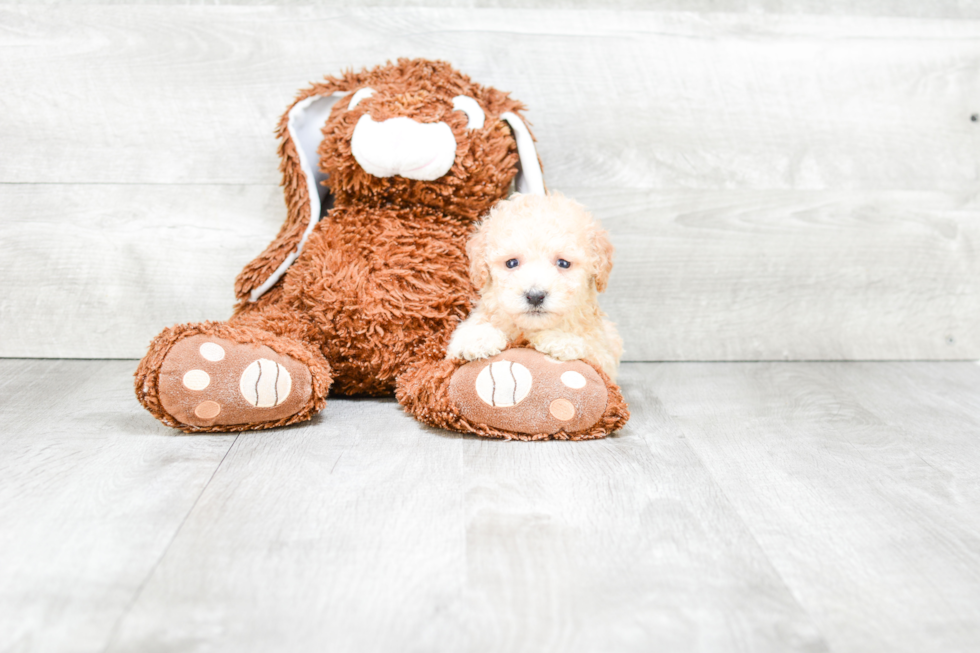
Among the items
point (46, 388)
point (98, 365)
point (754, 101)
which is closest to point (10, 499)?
point (46, 388)

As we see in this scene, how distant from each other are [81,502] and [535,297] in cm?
51

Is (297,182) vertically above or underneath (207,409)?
above

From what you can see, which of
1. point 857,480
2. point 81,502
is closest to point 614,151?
point 857,480

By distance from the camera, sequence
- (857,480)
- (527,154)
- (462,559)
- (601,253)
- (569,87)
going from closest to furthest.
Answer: (462,559), (857,480), (601,253), (527,154), (569,87)

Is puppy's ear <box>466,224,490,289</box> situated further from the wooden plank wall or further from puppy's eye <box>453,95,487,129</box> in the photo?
the wooden plank wall

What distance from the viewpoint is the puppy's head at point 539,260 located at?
0.93m

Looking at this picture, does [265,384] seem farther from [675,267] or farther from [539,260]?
[675,267]

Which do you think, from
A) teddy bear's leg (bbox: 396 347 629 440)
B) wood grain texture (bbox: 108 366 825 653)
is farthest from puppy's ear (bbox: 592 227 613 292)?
wood grain texture (bbox: 108 366 825 653)

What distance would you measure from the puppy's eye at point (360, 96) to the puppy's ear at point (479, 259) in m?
0.25

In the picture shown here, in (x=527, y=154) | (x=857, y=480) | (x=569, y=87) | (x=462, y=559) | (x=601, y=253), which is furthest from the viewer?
(x=569, y=87)

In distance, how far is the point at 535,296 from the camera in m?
0.92

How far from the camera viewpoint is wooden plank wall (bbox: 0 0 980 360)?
1234 mm

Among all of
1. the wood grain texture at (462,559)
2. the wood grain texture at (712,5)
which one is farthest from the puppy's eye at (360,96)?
the wood grain texture at (462,559)

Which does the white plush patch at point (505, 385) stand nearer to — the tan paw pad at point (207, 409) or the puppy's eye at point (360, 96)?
the tan paw pad at point (207, 409)
